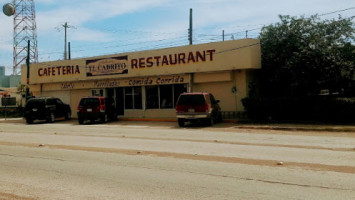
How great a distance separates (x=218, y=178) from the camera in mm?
7348

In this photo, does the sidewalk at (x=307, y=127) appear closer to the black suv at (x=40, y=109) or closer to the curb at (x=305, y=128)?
the curb at (x=305, y=128)

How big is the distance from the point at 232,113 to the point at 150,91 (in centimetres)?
709

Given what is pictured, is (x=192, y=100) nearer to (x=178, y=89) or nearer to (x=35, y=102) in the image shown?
(x=178, y=89)

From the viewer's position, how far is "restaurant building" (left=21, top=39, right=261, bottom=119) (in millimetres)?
24375

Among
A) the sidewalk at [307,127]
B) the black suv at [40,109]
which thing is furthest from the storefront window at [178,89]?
the black suv at [40,109]

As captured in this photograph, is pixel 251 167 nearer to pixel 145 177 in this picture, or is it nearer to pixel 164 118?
pixel 145 177

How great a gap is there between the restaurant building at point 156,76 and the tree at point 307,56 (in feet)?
4.39

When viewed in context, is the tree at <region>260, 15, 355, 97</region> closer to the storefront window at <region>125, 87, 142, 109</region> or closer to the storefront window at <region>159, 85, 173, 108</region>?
the storefront window at <region>159, 85, 173, 108</region>

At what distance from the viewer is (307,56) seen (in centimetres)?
2231

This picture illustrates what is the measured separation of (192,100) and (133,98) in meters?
9.85

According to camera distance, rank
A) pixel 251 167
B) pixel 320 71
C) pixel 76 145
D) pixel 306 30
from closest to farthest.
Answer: pixel 251 167 → pixel 76 145 → pixel 320 71 → pixel 306 30

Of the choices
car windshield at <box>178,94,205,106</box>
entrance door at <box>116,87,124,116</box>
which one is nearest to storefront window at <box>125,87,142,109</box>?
entrance door at <box>116,87,124,116</box>

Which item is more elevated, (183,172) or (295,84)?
(295,84)

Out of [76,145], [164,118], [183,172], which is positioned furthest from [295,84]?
[183,172]
